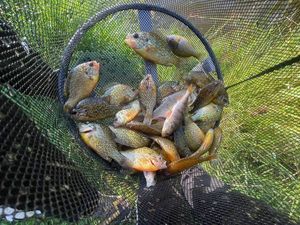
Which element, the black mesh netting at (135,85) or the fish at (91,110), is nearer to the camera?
the black mesh netting at (135,85)

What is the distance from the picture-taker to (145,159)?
1882 millimetres

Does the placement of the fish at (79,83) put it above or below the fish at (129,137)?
above

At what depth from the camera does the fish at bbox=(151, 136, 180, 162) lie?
1.93 meters

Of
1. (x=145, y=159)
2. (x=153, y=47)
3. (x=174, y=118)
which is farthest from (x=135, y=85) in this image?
(x=145, y=159)

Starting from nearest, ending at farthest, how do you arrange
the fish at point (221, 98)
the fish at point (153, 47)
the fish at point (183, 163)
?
the fish at point (183, 163), the fish at point (221, 98), the fish at point (153, 47)

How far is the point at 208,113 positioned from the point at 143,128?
0.37 m

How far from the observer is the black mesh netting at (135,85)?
173 cm

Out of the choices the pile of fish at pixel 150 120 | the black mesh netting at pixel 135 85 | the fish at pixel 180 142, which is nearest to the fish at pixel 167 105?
the pile of fish at pixel 150 120

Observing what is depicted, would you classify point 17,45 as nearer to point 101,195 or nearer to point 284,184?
point 101,195

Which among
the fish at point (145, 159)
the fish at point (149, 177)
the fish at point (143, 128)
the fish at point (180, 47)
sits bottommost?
the fish at point (149, 177)

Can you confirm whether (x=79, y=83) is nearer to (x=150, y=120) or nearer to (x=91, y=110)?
(x=91, y=110)

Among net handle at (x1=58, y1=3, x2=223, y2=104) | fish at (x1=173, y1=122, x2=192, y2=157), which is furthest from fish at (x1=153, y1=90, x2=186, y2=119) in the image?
net handle at (x1=58, y1=3, x2=223, y2=104)

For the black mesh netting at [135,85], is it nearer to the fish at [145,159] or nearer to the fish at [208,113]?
the fish at [145,159]

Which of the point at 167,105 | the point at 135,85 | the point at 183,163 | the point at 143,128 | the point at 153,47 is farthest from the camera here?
the point at 135,85
